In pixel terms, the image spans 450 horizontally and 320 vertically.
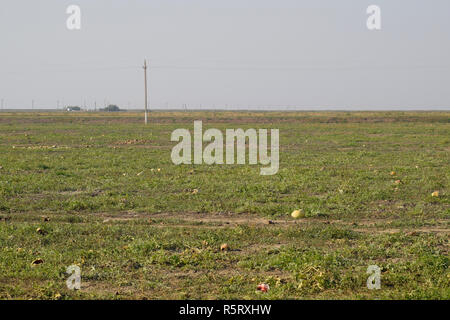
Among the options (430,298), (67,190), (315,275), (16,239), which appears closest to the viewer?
(430,298)

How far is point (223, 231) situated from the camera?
10.2 meters

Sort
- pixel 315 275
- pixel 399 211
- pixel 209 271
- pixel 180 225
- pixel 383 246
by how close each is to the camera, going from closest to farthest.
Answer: pixel 315 275, pixel 209 271, pixel 383 246, pixel 180 225, pixel 399 211

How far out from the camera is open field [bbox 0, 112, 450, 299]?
7.21 meters

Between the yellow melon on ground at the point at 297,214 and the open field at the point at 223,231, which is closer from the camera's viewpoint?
the open field at the point at 223,231

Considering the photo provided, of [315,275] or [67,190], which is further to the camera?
[67,190]

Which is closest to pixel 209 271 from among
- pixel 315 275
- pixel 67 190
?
pixel 315 275

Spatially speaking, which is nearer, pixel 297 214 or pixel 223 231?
pixel 223 231

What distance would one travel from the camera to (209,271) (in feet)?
25.8

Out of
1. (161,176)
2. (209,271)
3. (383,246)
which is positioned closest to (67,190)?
(161,176)

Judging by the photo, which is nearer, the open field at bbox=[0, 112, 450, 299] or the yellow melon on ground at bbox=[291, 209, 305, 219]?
the open field at bbox=[0, 112, 450, 299]

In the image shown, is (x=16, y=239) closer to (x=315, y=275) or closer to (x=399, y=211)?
(x=315, y=275)

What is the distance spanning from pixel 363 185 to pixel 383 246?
260 inches

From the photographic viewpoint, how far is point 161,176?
57.7ft

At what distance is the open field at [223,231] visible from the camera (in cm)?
721
